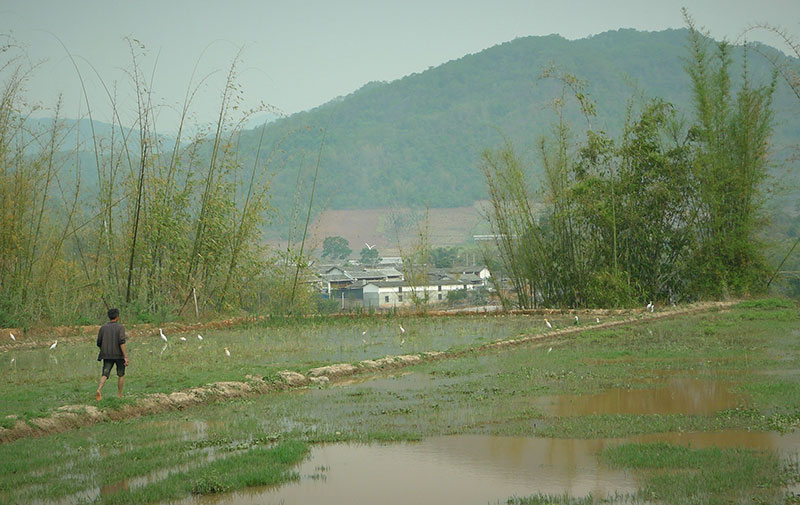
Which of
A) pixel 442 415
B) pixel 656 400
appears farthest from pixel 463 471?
pixel 656 400

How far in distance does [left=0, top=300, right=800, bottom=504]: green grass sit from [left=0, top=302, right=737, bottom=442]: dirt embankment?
0.58 feet

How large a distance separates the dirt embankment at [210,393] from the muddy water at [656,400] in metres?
3.45

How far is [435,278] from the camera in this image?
44906 millimetres

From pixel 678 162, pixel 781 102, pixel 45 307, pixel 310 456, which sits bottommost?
pixel 310 456

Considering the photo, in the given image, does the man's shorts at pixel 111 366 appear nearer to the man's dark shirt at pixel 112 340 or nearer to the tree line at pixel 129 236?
the man's dark shirt at pixel 112 340

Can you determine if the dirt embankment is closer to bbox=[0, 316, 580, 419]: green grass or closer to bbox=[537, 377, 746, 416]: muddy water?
bbox=[0, 316, 580, 419]: green grass

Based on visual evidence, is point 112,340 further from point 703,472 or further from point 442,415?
point 703,472

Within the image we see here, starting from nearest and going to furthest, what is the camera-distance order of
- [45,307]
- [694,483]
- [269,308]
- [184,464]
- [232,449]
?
1. [694,483]
2. [184,464]
3. [232,449]
4. [45,307]
5. [269,308]

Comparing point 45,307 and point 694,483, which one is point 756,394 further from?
point 45,307

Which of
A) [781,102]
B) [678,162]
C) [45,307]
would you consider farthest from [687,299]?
[781,102]

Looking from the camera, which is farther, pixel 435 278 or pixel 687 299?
pixel 435 278

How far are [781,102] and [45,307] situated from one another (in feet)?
307

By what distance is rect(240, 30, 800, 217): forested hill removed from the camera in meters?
94.1

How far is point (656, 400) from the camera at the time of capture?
8336mm
